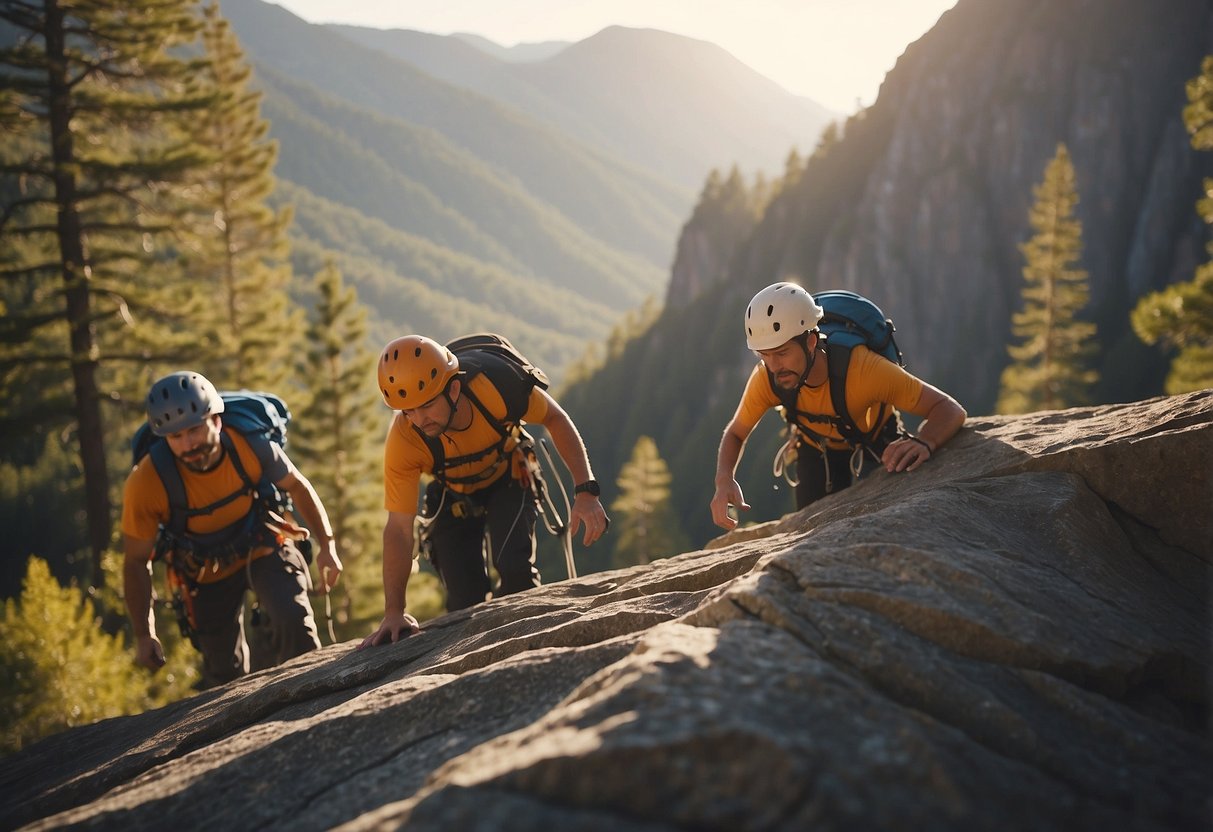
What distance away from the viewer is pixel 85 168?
15.5 meters

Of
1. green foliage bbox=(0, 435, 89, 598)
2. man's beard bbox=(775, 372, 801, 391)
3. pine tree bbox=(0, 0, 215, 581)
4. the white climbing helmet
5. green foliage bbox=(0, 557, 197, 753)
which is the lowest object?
green foliage bbox=(0, 435, 89, 598)

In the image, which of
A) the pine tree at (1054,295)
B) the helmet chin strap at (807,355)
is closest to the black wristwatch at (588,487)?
the helmet chin strap at (807,355)

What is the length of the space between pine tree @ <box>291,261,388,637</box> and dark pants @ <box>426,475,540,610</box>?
58.1 feet

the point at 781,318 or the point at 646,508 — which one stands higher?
the point at 781,318

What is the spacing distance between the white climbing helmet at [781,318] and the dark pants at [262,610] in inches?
198

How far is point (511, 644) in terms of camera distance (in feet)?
16.3

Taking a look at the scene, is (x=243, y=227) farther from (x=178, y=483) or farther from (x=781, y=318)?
(x=781, y=318)

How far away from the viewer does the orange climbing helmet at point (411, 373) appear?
661cm

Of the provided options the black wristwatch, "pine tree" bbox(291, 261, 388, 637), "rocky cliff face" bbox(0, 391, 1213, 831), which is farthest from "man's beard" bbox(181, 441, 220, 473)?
"pine tree" bbox(291, 261, 388, 637)

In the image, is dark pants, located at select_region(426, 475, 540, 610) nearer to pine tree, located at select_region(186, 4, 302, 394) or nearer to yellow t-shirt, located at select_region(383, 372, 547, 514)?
yellow t-shirt, located at select_region(383, 372, 547, 514)

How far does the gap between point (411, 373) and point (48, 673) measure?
42.7ft

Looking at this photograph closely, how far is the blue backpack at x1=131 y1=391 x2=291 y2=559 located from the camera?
7.33 m

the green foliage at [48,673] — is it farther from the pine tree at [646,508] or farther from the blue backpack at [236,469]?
the pine tree at [646,508]

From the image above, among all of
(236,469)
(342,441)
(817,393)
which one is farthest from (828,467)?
(342,441)
